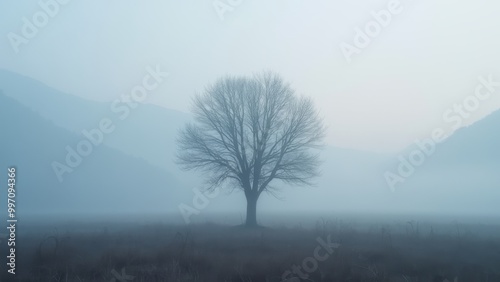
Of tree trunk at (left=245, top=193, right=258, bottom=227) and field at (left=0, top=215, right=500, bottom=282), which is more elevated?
tree trunk at (left=245, top=193, right=258, bottom=227)

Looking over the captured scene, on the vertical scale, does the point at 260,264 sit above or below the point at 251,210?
below

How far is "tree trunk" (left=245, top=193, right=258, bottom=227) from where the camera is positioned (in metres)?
30.9

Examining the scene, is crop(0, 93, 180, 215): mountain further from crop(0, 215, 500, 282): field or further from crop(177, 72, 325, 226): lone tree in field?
crop(0, 215, 500, 282): field

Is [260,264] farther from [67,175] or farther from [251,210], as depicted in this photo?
[67,175]

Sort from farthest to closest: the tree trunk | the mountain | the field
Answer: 1. the mountain
2. the tree trunk
3. the field

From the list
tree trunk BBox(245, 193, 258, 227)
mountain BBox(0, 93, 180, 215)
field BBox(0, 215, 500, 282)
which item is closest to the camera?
field BBox(0, 215, 500, 282)

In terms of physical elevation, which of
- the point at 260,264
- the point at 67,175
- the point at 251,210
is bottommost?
the point at 260,264

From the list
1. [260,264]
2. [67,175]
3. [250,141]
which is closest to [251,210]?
[250,141]

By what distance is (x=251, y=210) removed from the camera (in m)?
31.6

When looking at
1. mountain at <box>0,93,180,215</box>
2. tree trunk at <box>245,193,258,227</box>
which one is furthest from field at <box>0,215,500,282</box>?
mountain at <box>0,93,180,215</box>

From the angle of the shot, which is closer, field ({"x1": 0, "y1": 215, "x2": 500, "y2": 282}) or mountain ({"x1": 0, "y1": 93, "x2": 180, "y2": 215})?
field ({"x1": 0, "y1": 215, "x2": 500, "y2": 282})

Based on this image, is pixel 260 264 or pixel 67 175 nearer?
pixel 260 264

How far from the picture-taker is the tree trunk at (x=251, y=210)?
30.9m

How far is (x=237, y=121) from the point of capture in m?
31.8
